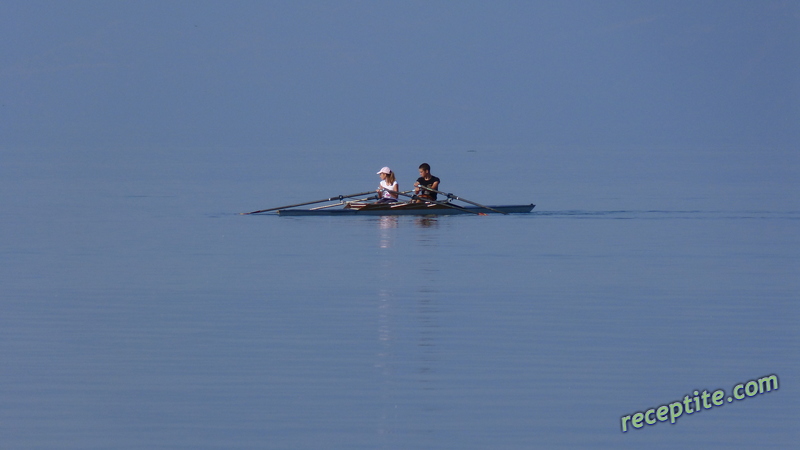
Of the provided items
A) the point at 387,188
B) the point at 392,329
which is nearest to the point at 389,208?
the point at 387,188

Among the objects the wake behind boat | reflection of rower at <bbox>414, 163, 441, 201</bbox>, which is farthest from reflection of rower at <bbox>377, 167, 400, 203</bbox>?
reflection of rower at <bbox>414, 163, 441, 201</bbox>

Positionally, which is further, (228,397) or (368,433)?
(228,397)

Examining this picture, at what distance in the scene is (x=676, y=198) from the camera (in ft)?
134

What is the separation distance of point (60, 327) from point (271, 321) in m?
2.21

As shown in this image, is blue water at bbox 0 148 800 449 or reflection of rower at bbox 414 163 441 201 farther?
reflection of rower at bbox 414 163 441 201

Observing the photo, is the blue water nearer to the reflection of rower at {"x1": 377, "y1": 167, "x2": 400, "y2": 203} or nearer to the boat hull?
the boat hull

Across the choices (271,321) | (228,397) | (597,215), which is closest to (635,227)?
(597,215)

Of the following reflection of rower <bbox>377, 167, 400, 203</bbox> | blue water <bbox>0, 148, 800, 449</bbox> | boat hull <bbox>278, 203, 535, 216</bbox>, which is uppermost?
reflection of rower <bbox>377, 167, 400, 203</bbox>

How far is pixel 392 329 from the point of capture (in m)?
16.7

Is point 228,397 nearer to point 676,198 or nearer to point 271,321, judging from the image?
point 271,321

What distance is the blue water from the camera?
1262 centimetres

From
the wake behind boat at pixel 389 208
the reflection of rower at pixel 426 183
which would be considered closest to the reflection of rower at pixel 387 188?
the wake behind boat at pixel 389 208

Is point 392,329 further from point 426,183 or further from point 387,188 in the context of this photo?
point 387,188

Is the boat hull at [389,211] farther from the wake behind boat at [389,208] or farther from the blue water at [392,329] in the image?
the blue water at [392,329]
